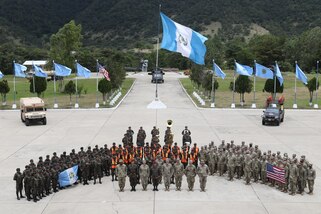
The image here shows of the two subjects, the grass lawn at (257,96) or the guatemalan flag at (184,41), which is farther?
the grass lawn at (257,96)

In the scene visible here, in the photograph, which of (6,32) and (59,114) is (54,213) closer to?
(59,114)

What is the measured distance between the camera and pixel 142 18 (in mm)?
151000

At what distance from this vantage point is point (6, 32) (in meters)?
134

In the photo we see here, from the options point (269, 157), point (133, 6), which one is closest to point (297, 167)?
point (269, 157)

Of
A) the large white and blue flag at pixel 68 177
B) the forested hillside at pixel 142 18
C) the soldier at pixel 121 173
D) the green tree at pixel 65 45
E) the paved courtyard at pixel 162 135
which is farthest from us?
the forested hillside at pixel 142 18

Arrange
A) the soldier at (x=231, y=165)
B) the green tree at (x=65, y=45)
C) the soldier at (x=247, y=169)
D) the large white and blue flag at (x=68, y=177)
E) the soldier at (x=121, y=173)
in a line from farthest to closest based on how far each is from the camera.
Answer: the green tree at (x=65, y=45) < the soldier at (x=231, y=165) < the soldier at (x=247, y=169) < the large white and blue flag at (x=68, y=177) < the soldier at (x=121, y=173)

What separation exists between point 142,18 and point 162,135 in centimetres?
12843

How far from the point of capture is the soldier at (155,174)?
16.1 metres

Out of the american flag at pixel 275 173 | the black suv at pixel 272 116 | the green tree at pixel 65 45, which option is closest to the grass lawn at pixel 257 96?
the black suv at pixel 272 116

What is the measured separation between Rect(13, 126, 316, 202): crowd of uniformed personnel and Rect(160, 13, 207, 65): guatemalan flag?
739cm

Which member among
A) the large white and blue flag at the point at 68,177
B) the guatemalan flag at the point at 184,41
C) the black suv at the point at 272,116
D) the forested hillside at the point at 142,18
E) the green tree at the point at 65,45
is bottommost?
the large white and blue flag at the point at 68,177

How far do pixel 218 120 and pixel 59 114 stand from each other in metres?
12.3

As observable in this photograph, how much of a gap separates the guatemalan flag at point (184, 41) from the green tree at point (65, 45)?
31.2 meters

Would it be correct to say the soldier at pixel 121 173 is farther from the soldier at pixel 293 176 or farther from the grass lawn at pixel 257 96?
the grass lawn at pixel 257 96
